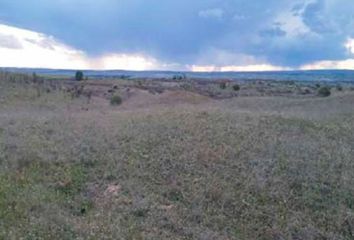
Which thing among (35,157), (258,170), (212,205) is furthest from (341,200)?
(35,157)

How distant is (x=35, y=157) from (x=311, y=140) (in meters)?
8.61

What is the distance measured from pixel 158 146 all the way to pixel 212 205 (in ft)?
14.4

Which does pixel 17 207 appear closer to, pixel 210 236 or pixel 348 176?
pixel 210 236

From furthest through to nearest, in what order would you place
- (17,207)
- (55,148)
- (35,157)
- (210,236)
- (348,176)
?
(55,148) → (35,157) → (348,176) → (17,207) → (210,236)

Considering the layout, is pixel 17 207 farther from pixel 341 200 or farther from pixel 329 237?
pixel 341 200

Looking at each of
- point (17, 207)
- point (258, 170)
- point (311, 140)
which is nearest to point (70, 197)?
point (17, 207)

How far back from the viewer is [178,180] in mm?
11945

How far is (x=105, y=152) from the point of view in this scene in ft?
46.6

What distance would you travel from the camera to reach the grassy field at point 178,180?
31.6 feet

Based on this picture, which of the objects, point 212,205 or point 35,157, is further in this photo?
point 35,157

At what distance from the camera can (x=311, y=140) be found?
16.0 m

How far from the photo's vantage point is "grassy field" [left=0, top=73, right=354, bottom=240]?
9641 millimetres

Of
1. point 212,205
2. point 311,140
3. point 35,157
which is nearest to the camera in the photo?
point 212,205

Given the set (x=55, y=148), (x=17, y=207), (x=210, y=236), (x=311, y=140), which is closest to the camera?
(x=210, y=236)
